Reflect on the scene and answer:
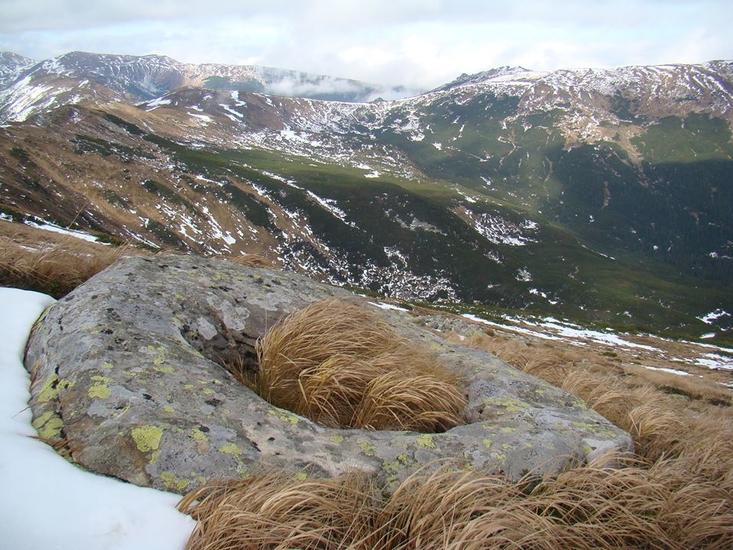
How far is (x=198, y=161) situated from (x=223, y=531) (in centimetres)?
20783

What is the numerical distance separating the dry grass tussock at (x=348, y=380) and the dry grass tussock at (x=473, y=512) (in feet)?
3.96

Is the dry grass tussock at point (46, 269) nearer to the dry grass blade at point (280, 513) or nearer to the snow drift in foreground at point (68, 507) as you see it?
the snow drift in foreground at point (68, 507)

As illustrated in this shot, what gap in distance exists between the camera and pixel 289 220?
178 meters

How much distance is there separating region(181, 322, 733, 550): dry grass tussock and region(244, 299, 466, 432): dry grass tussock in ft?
3.96

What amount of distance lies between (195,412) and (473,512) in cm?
212

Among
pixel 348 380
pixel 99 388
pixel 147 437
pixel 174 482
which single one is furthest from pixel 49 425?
pixel 348 380

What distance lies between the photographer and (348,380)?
474 cm

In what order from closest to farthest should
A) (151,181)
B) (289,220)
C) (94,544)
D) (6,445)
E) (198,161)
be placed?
(94,544) → (6,445) → (151,181) → (289,220) → (198,161)

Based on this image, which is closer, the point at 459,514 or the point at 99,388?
the point at 459,514

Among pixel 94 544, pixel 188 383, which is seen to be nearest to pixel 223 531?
pixel 94 544

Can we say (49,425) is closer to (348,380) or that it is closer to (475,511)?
(348,380)

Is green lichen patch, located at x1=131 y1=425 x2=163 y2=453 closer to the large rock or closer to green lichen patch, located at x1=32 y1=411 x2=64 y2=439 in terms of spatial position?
the large rock

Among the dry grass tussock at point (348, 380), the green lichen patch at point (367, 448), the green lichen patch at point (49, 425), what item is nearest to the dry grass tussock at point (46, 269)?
the dry grass tussock at point (348, 380)

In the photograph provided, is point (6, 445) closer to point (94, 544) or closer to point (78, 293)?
point (94, 544)
